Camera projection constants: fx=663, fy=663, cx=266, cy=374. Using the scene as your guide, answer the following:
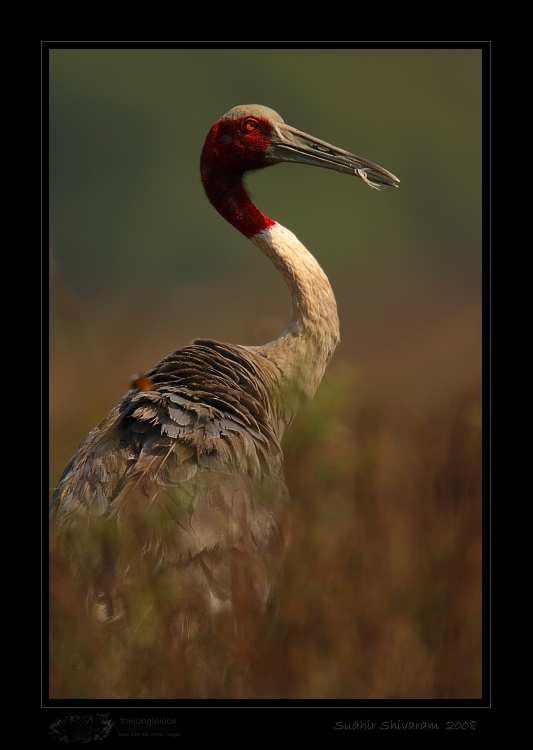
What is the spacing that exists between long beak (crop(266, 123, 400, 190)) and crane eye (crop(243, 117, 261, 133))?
97mm

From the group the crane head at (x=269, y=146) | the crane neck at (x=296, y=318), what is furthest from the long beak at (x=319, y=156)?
the crane neck at (x=296, y=318)

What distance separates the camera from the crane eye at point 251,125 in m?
3.46

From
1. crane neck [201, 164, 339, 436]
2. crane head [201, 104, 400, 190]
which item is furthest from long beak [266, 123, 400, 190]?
crane neck [201, 164, 339, 436]

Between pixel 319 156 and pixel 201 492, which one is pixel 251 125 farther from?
pixel 201 492

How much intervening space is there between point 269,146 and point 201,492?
1.93 m

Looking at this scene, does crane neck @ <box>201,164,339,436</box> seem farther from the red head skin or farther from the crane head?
the crane head

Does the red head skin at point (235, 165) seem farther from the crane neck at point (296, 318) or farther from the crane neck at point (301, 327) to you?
Answer: the crane neck at point (301, 327)

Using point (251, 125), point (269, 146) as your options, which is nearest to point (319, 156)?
point (269, 146)

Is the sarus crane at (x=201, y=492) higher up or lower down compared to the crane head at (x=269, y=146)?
lower down

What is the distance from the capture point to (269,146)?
3.49m

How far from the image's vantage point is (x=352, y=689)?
1812 mm

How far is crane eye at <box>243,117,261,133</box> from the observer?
11.4 feet

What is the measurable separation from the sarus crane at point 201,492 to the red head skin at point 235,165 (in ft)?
0.04
